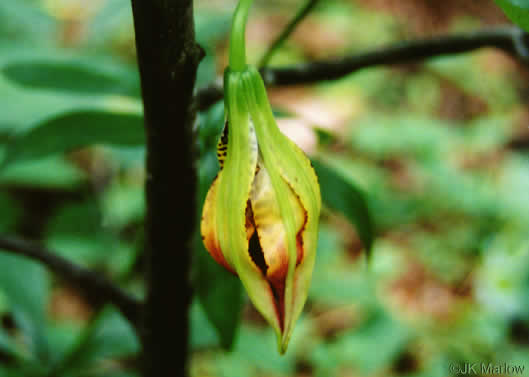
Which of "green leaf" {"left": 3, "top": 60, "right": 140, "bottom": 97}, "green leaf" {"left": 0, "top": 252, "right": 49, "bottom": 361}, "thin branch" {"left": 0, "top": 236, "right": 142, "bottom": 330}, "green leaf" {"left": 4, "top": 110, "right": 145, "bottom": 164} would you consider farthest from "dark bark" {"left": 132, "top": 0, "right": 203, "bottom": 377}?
"green leaf" {"left": 0, "top": 252, "right": 49, "bottom": 361}

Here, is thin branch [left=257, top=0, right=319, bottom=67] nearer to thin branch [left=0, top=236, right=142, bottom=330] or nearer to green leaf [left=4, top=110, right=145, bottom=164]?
green leaf [left=4, top=110, right=145, bottom=164]

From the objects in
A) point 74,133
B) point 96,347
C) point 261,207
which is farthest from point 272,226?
point 96,347

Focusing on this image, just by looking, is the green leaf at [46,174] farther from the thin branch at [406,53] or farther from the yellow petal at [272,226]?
the yellow petal at [272,226]

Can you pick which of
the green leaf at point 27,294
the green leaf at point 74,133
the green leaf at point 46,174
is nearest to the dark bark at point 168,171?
the green leaf at point 74,133

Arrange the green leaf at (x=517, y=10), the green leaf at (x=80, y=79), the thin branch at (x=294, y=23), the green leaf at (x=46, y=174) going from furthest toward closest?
the green leaf at (x=46, y=174) < the green leaf at (x=80, y=79) < the thin branch at (x=294, y=23) < the green leaf at (x=517, y=10)

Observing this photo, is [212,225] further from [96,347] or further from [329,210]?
[329,210]

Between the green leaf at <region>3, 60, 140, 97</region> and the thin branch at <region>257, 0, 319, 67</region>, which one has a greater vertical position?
the thin branch at <region>257, 0, 319, 67</region>

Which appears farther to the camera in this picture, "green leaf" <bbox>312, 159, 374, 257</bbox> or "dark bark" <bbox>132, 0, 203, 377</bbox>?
"green leaf" <bbox>312, 159, 374, 257</bbox>
